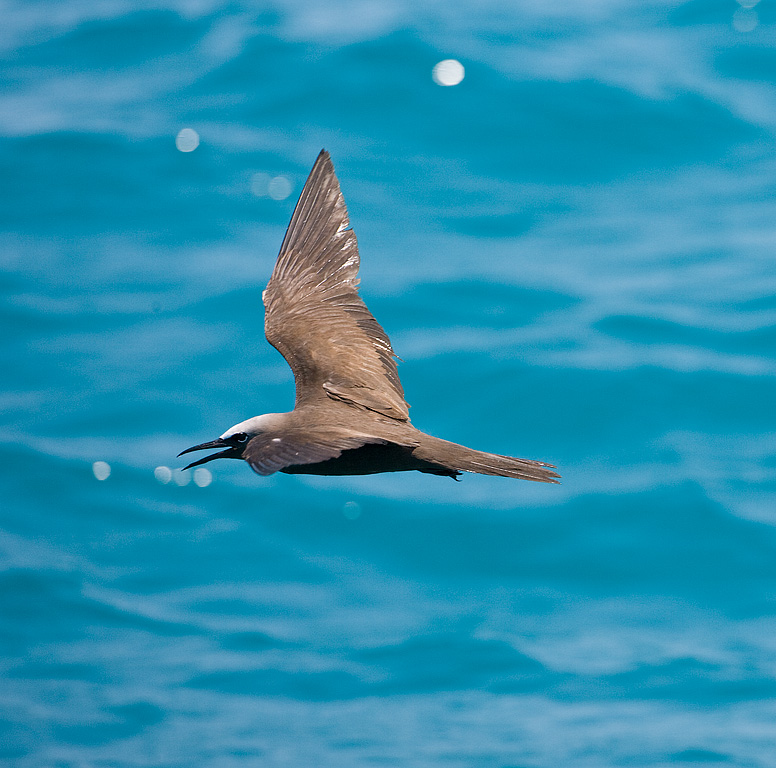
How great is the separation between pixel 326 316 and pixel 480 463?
7.84 ft

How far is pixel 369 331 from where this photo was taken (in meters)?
9.98

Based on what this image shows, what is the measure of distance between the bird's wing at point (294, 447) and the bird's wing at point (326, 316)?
3.94 feet

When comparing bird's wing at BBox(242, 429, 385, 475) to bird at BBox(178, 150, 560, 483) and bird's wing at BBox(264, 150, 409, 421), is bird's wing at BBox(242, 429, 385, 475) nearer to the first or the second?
bird at BBox(178, 150, 560, 483)

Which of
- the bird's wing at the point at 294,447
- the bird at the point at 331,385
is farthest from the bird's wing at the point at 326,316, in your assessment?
the bird's wing at the point at 294,447

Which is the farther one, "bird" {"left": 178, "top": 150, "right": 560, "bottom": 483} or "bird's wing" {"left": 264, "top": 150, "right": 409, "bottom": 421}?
"bird's wing" {"left": 264, "top": 150, "right": 409, "bottom": 421}

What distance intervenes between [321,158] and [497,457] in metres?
3.55

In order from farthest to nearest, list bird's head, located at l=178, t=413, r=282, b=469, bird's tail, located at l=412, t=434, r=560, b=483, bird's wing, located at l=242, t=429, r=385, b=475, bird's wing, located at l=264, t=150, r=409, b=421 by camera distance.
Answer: bird's wing, located at l=264, t=150, r=409, b=421 → bird's head, located at l=178, t=413, r=282, b=469 → bird's tail, located at l=412, t=434, r=560, b=483 → bird's wing, located at l=242, t=429, r=385, b=475

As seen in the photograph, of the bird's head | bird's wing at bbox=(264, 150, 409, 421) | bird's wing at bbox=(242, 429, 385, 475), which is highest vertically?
bird's wing at bbox=(264, 150, 409, 421)

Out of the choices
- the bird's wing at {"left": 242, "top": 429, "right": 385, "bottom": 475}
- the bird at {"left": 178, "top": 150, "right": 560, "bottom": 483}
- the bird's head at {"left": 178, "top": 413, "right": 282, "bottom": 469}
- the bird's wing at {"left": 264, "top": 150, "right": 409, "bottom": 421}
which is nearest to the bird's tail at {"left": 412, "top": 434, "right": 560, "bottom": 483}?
the bird at {"left": 178, "top": 150, "right": 560, "bottom": 483}

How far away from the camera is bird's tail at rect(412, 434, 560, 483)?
8211mm

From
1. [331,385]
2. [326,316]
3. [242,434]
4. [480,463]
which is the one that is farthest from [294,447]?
[326,316]

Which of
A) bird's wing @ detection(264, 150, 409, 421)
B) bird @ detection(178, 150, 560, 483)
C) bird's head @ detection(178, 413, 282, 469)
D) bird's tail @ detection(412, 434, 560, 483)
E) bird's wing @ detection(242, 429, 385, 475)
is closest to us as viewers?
bird's wing @ detection(242, 429, 385, 475)

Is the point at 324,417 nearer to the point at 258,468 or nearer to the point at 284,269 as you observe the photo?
the point at 258,468

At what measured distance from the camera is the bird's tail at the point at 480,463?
8.21 metres
